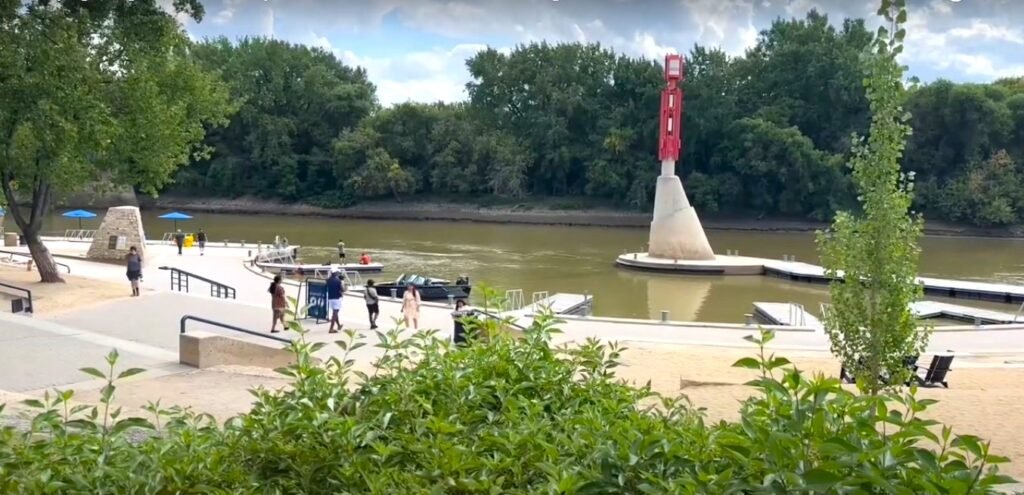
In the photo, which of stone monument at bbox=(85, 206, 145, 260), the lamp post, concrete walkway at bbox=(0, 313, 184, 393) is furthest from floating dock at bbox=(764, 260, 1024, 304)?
stone monument at bbox=(85, 206, 145, 260)

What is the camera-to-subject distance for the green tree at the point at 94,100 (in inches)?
723

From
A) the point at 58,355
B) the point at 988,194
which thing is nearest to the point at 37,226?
the point at 58,355

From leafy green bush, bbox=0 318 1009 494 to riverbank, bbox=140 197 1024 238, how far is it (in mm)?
62315

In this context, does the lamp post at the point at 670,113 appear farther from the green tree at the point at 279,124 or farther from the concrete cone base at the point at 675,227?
the green tree at the point at 279,124

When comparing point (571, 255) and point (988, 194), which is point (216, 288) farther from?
point (988, 194)

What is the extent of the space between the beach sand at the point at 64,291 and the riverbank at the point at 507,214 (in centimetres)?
4663

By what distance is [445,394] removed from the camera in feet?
13.3

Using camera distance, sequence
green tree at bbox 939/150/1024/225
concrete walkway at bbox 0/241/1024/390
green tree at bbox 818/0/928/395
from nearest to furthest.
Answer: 1. green tree at bbox 818/0/928/395
2. concrete walkway at bbox 0/241/1024/390
3. green tree at bbox 939/150/1024/225

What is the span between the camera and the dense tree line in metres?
63.5

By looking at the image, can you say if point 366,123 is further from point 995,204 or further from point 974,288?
point 974,288

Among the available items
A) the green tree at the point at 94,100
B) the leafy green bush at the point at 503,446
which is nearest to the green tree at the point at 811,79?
the green tree at the point at 94,100

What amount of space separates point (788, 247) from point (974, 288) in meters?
20.0

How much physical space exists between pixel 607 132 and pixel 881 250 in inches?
2427

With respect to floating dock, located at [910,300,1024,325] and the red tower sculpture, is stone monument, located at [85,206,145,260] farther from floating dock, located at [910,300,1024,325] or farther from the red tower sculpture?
floating dock, located at [910,300,1024,325]
